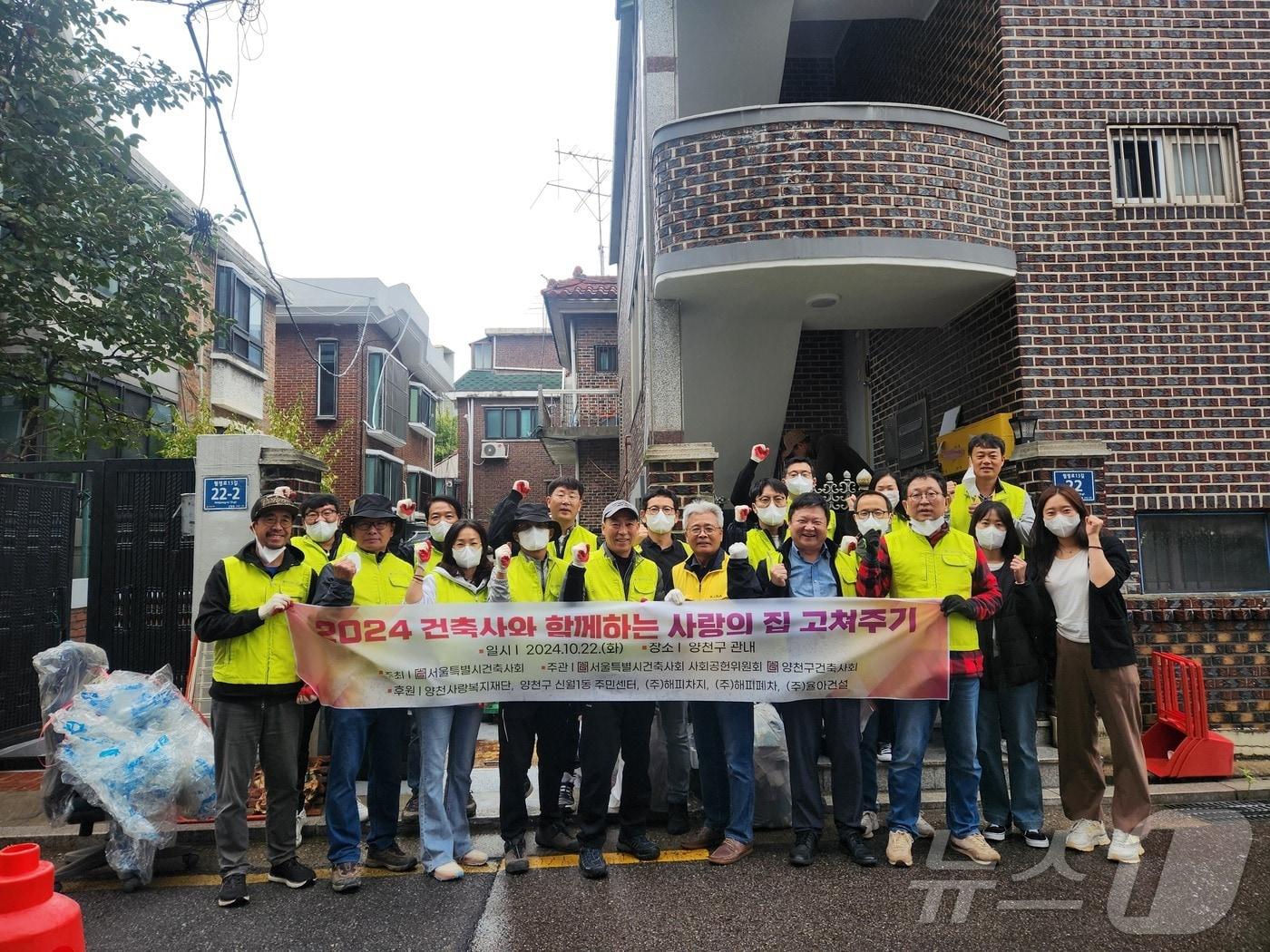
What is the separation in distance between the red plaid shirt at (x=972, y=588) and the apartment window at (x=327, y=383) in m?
20.9

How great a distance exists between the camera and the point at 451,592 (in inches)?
185

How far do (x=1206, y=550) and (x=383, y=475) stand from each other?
21918 mm

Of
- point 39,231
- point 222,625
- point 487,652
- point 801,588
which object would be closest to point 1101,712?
point 801,588

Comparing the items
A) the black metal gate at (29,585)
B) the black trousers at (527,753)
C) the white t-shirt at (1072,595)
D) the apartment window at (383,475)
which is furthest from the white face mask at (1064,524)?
the apartment window at (383,475)

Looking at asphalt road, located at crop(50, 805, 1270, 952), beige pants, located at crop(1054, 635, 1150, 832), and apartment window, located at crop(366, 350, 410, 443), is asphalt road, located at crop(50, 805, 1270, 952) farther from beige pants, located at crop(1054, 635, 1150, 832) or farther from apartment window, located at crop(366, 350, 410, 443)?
apartment window, located at crop(366, 350, 410, 443)

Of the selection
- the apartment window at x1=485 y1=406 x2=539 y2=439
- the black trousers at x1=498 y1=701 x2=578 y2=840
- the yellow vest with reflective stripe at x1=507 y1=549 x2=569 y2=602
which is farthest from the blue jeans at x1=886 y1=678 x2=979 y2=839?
the apartment window at x1=485 y1=406 x2=539 y2=439

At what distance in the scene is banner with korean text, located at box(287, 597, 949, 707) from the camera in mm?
4609

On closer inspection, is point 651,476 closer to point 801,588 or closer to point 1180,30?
point 801,588

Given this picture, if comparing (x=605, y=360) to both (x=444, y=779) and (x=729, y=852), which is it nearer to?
(x=444, y=779)

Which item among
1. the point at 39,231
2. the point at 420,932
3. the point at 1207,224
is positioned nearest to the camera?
the point at 420,932

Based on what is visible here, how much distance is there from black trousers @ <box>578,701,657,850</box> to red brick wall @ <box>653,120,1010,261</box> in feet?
13.9

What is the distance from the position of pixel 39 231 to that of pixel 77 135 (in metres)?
0.76

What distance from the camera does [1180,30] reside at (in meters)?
7.49

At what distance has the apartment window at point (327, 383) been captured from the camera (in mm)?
23328
